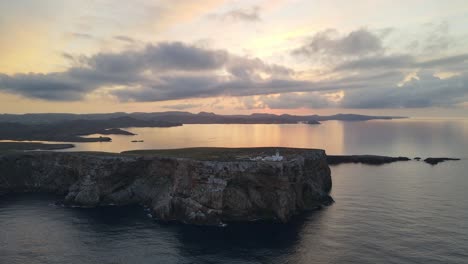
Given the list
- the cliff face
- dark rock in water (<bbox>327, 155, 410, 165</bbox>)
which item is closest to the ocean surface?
the cliff face

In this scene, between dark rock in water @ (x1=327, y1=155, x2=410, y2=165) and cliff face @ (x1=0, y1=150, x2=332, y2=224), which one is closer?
cliff face @ (x1=0, y1=150, x2=332, y2=224)

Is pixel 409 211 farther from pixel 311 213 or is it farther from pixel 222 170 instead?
pixel 222 170

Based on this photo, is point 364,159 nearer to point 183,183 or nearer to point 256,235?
point 183,183

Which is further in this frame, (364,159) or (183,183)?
(364,159)

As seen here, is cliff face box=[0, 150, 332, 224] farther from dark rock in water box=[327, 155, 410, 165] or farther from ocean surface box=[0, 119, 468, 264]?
dark rock in water box=[327, 155, 410, 165]

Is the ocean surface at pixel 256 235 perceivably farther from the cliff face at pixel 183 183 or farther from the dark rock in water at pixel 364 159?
the dark rock in water at pixel 364 159

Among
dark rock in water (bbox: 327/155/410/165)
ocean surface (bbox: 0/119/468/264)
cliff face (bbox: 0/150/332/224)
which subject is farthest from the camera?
dark rock in water (bbox: 327/155/410/165)

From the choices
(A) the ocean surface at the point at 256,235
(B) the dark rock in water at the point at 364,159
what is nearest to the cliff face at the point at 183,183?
(A) the ocean surface at the point at 256,235

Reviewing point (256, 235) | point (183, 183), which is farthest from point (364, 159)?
point (256, 235)
